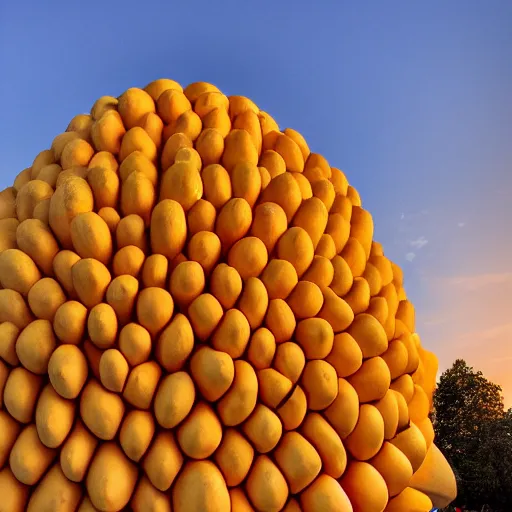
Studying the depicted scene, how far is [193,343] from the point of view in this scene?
2.00m

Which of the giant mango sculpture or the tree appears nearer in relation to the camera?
the giant mango sculpture

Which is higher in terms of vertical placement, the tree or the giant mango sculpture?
the tree

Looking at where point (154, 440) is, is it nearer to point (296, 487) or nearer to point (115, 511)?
point (115, 511)

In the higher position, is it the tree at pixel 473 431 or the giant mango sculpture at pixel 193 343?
the tree at pixel 473 431

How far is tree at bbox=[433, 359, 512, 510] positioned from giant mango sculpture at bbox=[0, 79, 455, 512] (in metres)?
13.8

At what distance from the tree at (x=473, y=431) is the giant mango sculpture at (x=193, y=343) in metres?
13.8

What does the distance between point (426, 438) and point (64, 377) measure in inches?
59.1

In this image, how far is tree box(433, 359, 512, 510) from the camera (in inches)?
A: 584

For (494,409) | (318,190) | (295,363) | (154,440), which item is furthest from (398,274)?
(494,409)

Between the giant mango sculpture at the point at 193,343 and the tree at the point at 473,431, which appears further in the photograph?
the tree at the point at 473,431

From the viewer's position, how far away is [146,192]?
2.20 m

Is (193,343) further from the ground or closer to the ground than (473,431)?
closer to the ground

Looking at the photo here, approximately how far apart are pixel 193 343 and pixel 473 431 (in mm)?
Result: 15418

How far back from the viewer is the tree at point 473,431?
14.8 metres
